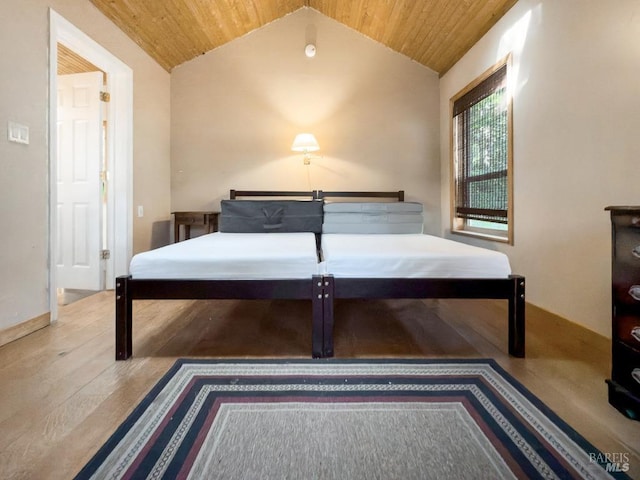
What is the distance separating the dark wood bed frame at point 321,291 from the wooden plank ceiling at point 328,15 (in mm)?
2240

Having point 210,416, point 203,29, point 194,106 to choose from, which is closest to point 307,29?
point 203,29

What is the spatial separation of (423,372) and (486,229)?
209 cm

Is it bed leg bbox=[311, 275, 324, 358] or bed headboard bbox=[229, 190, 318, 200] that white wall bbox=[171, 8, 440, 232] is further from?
bed leg bbox=[311, 275, 324, 358]

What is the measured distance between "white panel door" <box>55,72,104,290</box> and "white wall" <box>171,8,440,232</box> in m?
0.87

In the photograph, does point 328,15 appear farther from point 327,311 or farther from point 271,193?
point 327,311

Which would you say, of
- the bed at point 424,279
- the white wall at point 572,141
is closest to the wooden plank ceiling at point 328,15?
the white wall at point 572,141

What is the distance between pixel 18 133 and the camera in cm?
182

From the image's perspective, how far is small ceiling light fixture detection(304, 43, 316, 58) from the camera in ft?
11.6

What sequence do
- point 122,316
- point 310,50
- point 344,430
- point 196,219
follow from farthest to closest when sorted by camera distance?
point 310,50, point 196,219, point 122,316, point 344,430

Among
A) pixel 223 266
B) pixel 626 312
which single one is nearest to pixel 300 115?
pixel 223 266

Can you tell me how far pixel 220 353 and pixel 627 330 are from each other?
5.38 feet

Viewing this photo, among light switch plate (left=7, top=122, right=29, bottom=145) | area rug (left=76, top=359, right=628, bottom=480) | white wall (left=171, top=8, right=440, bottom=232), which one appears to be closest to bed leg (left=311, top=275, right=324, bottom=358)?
area rug (left=76, top=359, right=628, bottom=480)

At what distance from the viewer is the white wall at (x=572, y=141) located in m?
1.58

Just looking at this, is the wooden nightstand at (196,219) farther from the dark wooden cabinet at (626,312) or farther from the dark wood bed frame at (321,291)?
the dark wooden cabinet at (626,312)
